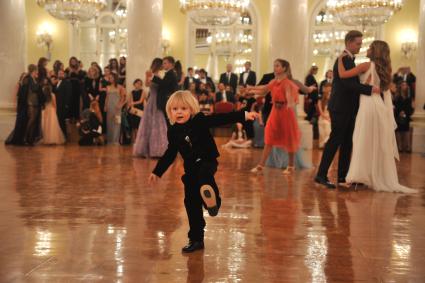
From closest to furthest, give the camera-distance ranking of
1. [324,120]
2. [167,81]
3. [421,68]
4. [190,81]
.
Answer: [167,81], [421,68], [324,120], [190,81]

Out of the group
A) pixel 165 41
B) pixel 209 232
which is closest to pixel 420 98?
pixel 209 232

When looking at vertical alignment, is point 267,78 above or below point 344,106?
above

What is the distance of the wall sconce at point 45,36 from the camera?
1898cm

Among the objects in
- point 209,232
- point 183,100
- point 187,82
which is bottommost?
point 209,232

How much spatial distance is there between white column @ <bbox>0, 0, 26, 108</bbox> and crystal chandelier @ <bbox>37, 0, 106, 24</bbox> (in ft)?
2.39

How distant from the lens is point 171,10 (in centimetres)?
1912

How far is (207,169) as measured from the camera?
3588 mm

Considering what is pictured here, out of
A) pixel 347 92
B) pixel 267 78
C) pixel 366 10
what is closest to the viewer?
pixel 347 92

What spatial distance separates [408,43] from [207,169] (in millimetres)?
16693

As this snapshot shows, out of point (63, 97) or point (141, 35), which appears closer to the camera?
point (141, 35)

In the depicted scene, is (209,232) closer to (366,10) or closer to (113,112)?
(113,112)

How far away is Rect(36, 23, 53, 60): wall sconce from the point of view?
1898 centimetres

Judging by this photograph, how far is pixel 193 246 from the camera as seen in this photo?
3.52 m

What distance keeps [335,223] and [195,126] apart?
1.54 meters
